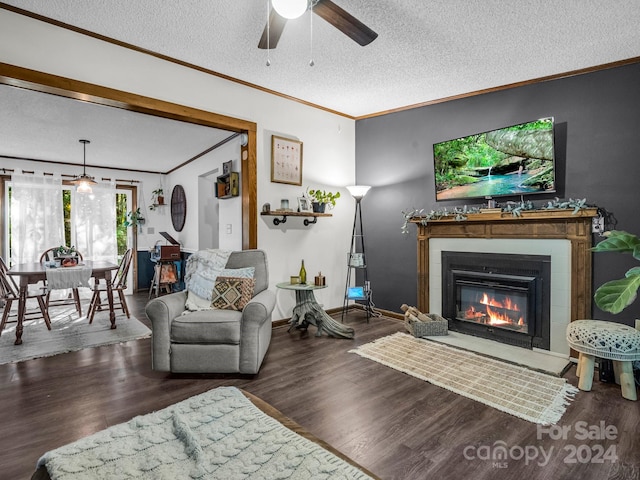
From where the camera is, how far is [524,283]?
10.9 feet

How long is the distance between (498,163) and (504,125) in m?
0.46

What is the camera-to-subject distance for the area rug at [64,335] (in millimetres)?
3279

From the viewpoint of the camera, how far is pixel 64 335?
378 cm

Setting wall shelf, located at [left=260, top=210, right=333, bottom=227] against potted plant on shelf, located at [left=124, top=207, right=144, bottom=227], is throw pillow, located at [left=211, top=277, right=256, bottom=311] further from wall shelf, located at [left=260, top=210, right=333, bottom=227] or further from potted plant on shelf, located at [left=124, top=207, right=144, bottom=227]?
potted plant on shelf, located at [left=124, top=207, right=144, bottom=227]

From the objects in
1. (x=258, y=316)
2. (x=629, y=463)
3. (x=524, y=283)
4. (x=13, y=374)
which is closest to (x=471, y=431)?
(x=629, y=463)

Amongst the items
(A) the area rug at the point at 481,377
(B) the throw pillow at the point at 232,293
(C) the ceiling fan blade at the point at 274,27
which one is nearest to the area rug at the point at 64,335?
(B) the throw pillow at the point at 232,293

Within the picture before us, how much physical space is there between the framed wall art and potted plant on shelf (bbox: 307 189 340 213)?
0.23 meters

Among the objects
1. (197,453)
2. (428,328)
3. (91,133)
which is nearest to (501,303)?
(428,328)

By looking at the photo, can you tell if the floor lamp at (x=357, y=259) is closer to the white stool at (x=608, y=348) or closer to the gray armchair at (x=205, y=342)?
the gray armchair at (x=205, y=342)

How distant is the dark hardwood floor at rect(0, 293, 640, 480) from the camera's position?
1719 millimetres

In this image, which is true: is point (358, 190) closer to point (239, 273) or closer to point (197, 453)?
point (239, 273)

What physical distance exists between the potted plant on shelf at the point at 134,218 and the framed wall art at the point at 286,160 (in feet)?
13.9

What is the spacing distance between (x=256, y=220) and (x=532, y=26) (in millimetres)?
2998

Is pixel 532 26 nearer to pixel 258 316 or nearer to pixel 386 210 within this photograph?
pixel 386 210
